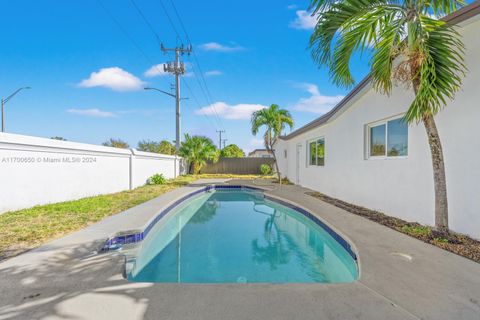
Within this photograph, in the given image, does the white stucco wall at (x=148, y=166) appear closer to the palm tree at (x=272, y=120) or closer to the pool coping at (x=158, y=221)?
the pool coping at (x=158, y=221)

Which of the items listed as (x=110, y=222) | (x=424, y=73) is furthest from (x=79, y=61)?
(x=424, y=73)

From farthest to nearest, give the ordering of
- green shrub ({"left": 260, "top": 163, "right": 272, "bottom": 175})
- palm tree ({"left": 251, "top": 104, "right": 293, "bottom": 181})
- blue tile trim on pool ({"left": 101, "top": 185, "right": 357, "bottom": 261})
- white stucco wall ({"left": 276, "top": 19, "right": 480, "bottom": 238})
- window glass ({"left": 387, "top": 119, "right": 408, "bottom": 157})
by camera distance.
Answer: green shrub ({"left": 260, "top": 163, "right": 272, "bottom": 175}) → palm tree ({"left": 251, "top": 104, "right": 293, "bottom": 181}) → window glass ({"left": 387, "top": 119, "right": 408, "bottom": 157}) → blue tile trim on pool ({"left": 101, "top": 185, "right": 357, "bottom": 261}) → white stucco wall ({"left": 276, "top": 19, "right": 480, "bottom": 238})

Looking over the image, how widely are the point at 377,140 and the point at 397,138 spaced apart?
962 mm

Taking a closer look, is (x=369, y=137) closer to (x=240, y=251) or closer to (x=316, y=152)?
(x=316, y=152)

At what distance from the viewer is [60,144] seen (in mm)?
7887

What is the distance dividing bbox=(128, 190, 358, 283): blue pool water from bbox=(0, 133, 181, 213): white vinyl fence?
347 centimetres

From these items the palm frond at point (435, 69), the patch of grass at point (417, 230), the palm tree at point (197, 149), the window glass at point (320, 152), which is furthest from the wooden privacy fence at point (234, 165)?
the palm frond at point (435, 69)

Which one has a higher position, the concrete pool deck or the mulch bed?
the mulch bed

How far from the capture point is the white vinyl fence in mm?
6246

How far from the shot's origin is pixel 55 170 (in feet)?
25.2

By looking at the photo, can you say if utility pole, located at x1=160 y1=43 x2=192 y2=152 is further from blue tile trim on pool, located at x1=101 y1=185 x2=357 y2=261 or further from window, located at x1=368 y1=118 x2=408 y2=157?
window, located at x1=368 y1=118 x2=408 y2=157

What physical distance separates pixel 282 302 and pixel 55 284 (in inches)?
97.3

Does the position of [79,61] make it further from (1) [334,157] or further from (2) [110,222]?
(1) [334,157]

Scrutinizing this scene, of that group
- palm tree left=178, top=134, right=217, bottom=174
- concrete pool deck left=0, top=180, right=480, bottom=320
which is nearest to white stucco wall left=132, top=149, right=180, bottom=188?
palm tree left=178, top=134, right=217, bottom=174
